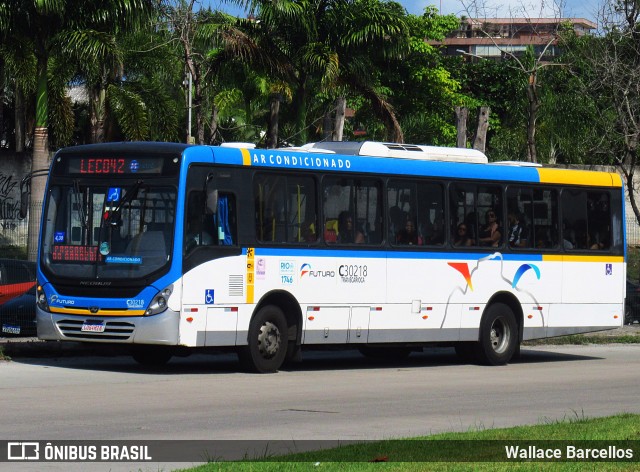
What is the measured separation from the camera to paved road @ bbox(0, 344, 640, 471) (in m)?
11.9

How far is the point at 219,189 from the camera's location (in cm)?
1759

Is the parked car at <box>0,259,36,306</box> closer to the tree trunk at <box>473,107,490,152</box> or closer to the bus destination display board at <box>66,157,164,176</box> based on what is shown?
the bus destination display board at <box>66,157,164,176</box>

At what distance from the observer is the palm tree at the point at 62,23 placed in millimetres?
27125

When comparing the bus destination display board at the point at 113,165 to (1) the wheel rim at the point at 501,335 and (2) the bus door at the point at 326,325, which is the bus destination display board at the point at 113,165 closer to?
(2) the bus door at the point at 326,325

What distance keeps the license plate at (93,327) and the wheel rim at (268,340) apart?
2.22 metres

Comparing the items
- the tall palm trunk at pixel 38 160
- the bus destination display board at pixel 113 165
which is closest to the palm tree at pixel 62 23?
the tall palm trunk at pixel 38 160

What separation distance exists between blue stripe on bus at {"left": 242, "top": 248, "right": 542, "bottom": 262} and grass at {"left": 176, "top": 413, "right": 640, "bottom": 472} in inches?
268

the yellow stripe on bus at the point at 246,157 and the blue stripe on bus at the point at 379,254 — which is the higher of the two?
the yellow stripe on bus at the point at 246,157

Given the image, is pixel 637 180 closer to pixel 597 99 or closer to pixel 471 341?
pixel 597 99

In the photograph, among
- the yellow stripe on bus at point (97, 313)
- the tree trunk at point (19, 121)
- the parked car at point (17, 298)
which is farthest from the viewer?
the tree trunk at point (19, 121)

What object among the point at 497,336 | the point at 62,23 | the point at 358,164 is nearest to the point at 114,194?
the point at 358,164

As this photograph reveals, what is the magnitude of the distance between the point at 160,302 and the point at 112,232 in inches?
46.6

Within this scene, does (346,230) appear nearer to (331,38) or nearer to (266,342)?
(266,342)

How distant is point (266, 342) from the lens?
712 inches
